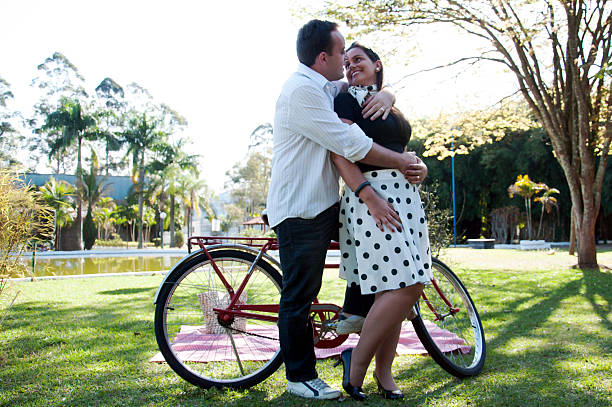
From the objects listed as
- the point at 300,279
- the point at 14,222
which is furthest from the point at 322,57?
the point at 14,222

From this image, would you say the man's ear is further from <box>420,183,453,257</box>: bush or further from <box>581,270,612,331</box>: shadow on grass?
<box>420,183,453,257</box>: bush

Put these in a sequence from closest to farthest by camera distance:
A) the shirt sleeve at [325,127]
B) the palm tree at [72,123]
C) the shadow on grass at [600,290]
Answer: the shirt sleeve at [325,127] → the shadow on grass at [600,290] → the palm tree at [72,123]

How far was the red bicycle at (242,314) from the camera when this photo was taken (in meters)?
2.48

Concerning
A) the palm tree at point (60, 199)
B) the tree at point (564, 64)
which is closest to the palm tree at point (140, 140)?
the palm tree at point (60, 199)

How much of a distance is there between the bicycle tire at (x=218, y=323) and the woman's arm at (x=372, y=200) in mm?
690

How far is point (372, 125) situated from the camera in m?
2.28

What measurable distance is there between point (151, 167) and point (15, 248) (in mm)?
30811

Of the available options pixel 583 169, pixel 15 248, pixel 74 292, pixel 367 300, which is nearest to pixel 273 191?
pixel 367 300

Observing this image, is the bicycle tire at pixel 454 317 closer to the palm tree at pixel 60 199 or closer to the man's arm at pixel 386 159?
the man's arm at pixel 386 159

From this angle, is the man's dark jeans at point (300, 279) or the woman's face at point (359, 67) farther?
the woman's face at point (359, 67)

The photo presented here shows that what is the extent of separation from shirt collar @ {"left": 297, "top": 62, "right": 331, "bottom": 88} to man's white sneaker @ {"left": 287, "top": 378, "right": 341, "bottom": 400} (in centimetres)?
133

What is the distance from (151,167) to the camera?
107ft

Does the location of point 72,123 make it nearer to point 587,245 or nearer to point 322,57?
point 587,245

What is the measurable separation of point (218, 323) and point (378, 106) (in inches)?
53.9
